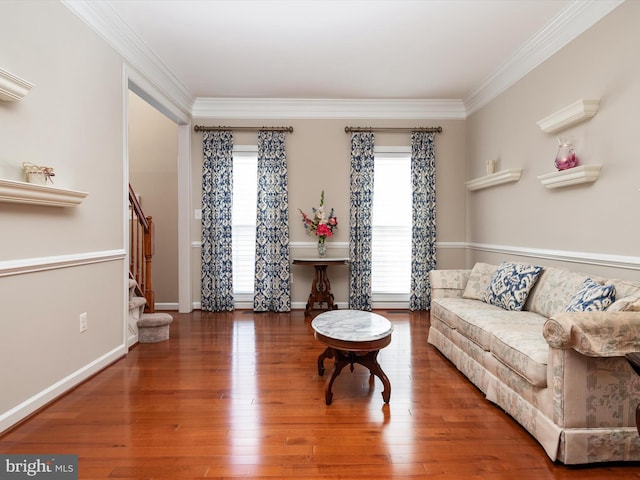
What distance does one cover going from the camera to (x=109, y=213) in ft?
10.5

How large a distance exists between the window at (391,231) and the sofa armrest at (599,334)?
367 cm

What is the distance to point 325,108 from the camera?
5.29 metres

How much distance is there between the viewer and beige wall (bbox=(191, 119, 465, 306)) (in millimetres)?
5328

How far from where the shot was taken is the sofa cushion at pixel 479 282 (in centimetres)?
356

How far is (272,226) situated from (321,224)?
72 cm

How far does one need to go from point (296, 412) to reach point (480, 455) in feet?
3.55

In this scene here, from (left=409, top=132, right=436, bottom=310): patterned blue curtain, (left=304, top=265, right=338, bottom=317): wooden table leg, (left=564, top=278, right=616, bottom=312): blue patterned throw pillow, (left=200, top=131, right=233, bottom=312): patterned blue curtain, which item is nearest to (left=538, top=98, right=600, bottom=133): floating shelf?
(left=564, top=278, right=616, bottom=312): blue patterned throw pillow

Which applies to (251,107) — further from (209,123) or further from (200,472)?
(200,472)

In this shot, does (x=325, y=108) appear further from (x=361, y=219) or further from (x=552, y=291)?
(x=552, y=291)

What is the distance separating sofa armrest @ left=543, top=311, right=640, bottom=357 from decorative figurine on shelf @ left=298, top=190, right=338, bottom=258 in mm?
3517

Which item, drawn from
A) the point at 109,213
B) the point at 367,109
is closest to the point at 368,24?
the point at 367,109

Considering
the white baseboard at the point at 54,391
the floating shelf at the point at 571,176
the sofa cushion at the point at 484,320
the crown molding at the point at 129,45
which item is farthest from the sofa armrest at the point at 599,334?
the crown molding at the point at 129,45

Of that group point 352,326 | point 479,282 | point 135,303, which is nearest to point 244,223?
point 135,303

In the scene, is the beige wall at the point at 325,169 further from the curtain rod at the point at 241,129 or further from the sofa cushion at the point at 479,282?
the sofa cushion at the point at 479,282
